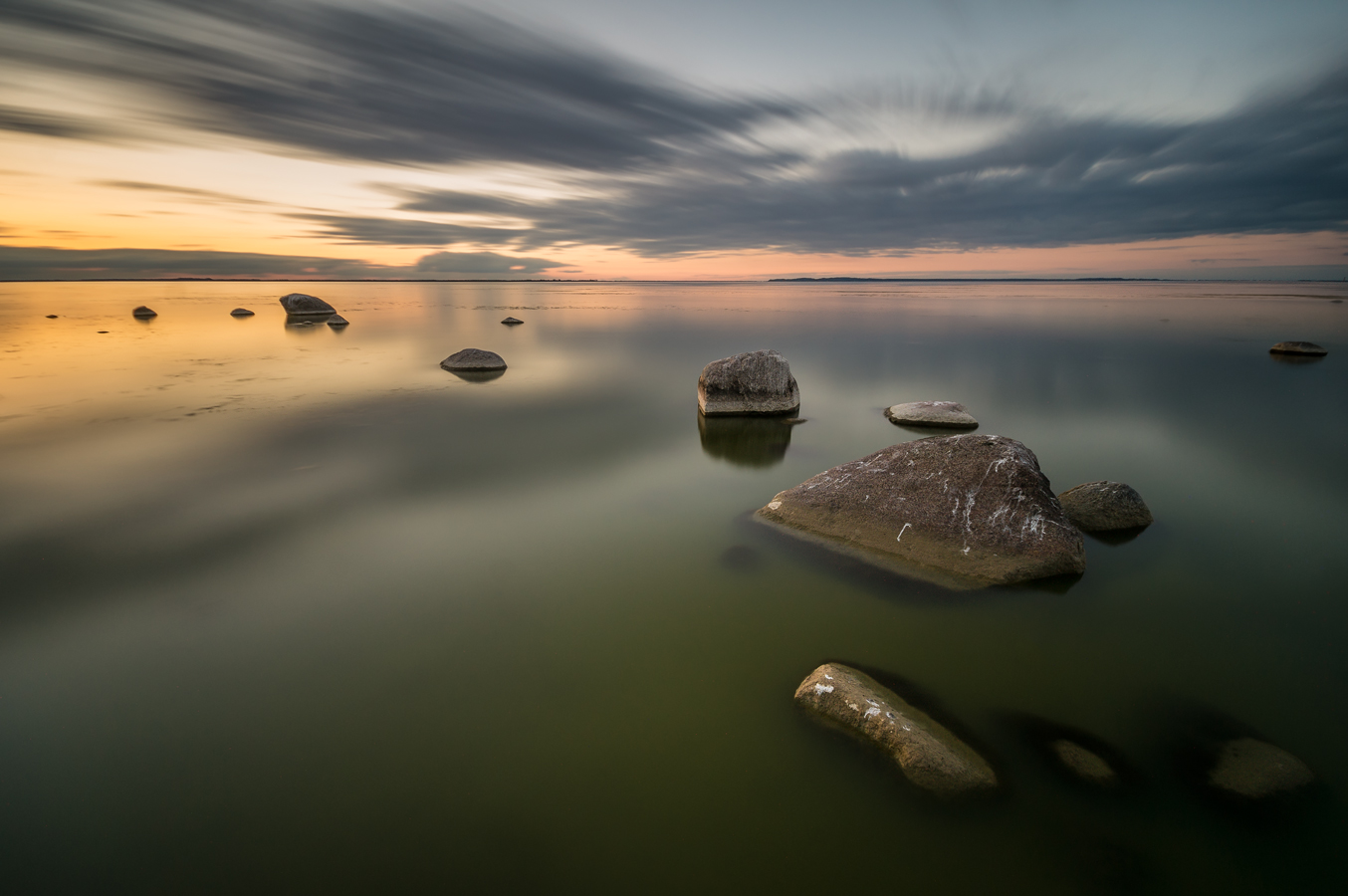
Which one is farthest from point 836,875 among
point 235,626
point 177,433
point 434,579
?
point 177,433

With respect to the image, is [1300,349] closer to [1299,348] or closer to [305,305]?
[1299,348]

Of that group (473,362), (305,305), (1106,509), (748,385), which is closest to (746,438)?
(748,385)

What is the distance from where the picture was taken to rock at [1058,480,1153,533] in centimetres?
682

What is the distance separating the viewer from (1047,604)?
533 centimetres

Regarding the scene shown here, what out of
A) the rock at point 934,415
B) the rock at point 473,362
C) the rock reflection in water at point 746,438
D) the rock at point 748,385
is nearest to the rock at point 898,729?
the rock reflection in water at point 746,438

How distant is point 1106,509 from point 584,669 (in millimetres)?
6770

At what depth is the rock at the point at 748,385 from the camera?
12781 mm

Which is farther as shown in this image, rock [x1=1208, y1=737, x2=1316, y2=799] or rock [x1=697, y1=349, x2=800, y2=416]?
rock [x1=697, y1=349, x2=800, y2=416]

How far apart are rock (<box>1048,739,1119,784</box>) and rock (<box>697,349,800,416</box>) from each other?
970cm

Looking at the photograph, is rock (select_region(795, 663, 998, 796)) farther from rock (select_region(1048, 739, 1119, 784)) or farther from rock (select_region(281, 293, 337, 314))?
rock (select_region(281, 293, 337, 314))

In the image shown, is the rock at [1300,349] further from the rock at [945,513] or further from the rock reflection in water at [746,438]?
the rock at [945,513]

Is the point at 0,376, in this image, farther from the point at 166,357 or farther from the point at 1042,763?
the point at 1042,763

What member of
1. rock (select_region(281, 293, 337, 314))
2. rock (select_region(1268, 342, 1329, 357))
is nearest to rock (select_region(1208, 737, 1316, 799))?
rock (select_region(1268, 342, 1329, 357))

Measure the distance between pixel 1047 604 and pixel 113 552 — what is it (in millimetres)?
10317
